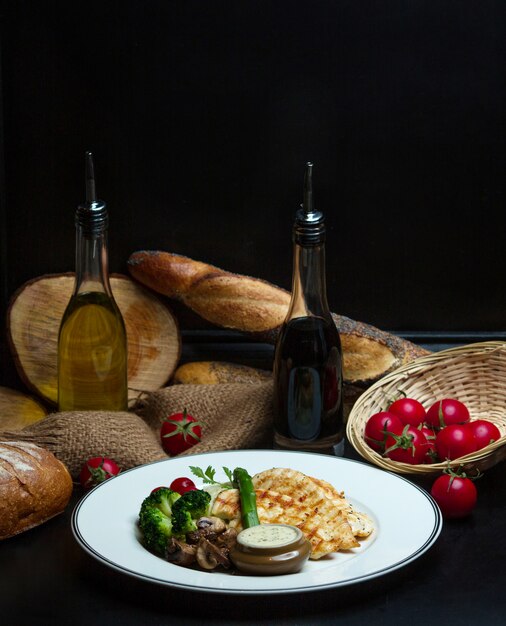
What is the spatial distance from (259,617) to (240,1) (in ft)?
4.09

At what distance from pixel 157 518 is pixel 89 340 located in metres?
0.52

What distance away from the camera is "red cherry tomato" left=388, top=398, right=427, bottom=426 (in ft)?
5.46

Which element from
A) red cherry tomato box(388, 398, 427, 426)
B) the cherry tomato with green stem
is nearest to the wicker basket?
red cherry tomato box(388, 398, 427, 426)

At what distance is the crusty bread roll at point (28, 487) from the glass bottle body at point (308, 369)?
1.26 ft

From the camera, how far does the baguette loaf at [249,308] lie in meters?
1.91

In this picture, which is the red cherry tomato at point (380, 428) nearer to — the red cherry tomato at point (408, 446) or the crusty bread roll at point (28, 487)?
the red cherry tomato at point (408, 446)

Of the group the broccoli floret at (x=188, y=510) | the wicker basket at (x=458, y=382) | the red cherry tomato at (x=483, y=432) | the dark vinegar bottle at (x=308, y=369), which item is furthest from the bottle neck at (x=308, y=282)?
the broccoli floret at (x=188, y=510)

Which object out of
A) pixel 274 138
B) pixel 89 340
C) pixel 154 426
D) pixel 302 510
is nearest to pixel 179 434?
pixel 154 426

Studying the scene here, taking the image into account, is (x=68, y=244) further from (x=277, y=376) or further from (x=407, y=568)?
(x=407, y=568)

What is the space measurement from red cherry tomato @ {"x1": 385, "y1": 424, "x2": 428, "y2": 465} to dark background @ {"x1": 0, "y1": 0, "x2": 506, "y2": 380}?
1.88ft

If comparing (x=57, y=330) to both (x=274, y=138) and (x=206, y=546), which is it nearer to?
(x=274, y=138)

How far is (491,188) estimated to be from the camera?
208cm

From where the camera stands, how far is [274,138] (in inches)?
80.5

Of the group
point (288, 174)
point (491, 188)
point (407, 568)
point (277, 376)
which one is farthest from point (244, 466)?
point (491, 188)
